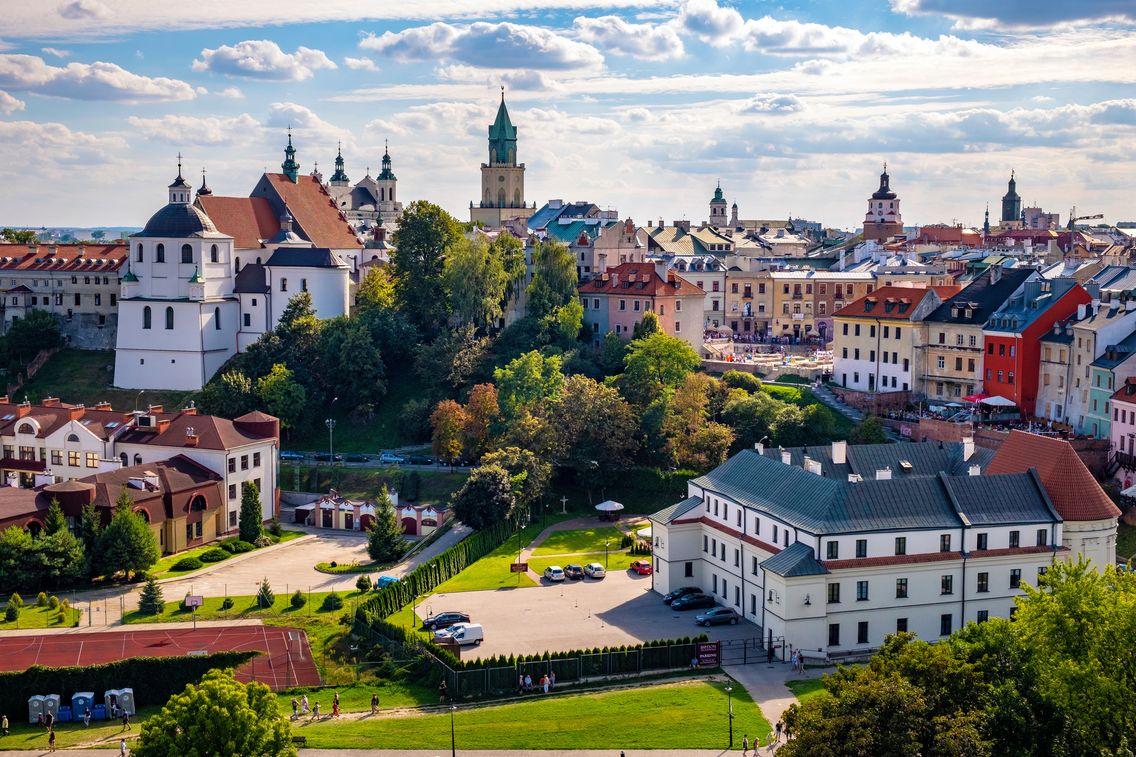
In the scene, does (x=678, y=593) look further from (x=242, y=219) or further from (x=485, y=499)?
(x=242, y=219)

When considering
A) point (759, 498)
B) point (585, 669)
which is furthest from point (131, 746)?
point (759, 498)

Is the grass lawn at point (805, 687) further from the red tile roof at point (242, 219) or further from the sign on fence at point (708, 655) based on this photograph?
the red tile roof at point (242, 219)

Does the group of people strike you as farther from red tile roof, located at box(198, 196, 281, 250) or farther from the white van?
red tile roof, located at box(198, 196, 281, 250)

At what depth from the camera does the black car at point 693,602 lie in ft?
200

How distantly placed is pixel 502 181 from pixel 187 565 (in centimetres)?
9519

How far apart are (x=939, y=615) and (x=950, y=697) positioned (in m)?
16.9

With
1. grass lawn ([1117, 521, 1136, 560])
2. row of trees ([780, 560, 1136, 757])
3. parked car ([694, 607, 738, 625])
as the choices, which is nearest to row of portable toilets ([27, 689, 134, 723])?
parked car ([694, 607, 738, 625])

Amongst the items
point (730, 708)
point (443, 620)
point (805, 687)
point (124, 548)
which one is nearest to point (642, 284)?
point (124, 548)

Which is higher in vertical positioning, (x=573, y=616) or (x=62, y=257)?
(x=62, y=257)

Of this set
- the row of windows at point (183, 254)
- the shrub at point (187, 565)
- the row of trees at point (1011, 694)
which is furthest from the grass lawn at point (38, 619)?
the row of windows at point (183, 254)

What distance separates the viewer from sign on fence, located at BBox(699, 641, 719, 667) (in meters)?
53.8

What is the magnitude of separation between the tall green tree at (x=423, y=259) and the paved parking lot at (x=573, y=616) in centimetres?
4269

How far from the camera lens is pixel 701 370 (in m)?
95.8

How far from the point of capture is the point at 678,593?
62.2 m
